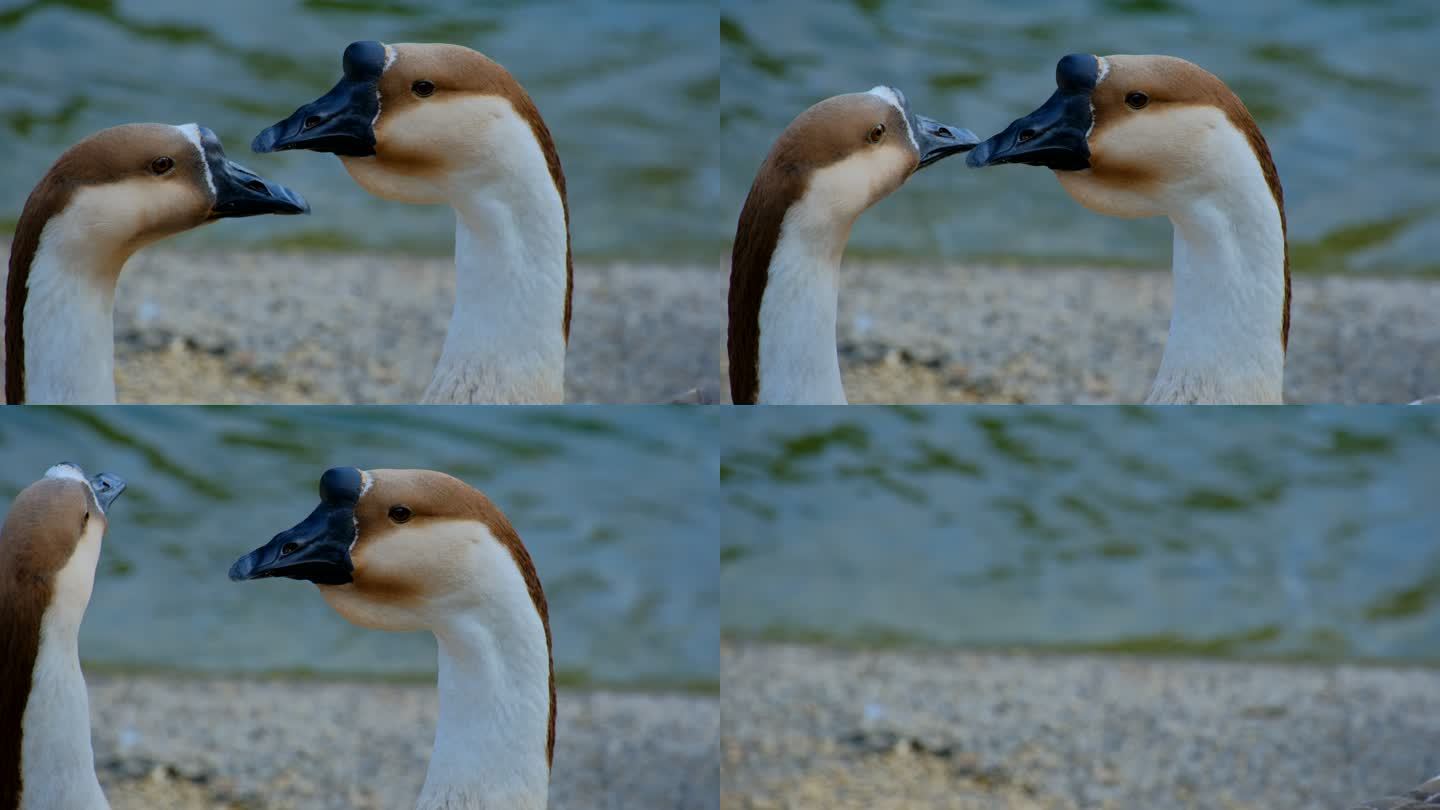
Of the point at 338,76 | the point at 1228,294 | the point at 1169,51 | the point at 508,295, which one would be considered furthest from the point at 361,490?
the point at 1169,51

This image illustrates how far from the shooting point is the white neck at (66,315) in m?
2.85

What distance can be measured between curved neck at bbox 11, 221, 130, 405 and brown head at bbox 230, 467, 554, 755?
0.65 meters

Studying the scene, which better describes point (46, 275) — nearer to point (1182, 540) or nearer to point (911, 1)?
point (911, 1)

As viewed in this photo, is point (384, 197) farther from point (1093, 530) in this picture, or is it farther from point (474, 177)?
point (1093, 530)

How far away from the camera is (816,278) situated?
116 inches

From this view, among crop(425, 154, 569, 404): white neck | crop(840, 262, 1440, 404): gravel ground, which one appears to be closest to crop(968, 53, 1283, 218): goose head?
crop(425, 154, 569, 404): white neck

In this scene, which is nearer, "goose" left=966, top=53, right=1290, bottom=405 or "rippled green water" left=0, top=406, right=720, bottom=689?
"goose" left=966, top=53, right=1290, bottom=405

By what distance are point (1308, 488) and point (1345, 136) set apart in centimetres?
128

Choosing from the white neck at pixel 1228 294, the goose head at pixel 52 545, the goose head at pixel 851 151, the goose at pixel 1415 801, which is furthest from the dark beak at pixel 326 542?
the goose at pixel 1415 801

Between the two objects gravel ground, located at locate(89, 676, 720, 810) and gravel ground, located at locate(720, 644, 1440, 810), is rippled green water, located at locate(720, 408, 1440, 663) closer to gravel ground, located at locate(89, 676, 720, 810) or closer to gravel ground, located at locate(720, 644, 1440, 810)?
gravel ground, located at locate(720, 644, 1440, 810)

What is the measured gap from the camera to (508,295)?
2959 mm

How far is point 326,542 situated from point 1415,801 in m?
2.24

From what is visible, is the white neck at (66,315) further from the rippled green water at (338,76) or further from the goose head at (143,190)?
the rippled green water at (338,76)

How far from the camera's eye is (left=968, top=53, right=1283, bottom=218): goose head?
2818 mm
